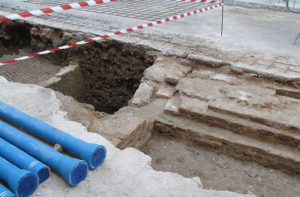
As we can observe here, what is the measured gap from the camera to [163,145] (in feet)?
11.0

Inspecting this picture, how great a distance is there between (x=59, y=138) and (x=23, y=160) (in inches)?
15.2

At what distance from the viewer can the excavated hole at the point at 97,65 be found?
514cm

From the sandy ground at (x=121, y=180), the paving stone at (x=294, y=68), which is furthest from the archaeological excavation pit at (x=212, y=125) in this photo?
the paving stone at (x=294, y=68)

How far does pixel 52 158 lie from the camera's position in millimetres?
2252

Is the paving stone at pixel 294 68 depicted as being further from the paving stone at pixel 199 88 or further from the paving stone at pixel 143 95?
the paving stone at pixel 143 95

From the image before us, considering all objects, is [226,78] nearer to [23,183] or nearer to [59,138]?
[59,138]

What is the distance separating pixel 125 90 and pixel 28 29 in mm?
2890

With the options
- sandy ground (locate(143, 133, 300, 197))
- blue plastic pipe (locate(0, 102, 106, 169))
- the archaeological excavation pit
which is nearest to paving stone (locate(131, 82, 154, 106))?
the archaeological excavation pit

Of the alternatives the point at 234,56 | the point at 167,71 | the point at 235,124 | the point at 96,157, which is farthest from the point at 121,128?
the point at 234,56

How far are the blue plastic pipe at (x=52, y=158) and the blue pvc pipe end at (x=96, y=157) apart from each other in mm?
93

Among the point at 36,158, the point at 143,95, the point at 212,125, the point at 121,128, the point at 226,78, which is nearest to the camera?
the point at 36,158

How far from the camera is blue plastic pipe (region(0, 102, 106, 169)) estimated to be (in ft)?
7.66

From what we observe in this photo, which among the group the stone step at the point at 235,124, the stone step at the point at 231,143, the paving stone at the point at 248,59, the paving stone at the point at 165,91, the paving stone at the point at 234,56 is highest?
the paving stone at the point at 234,56

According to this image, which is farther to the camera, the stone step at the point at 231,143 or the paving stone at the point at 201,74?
the paving stone at the point at 201,74
